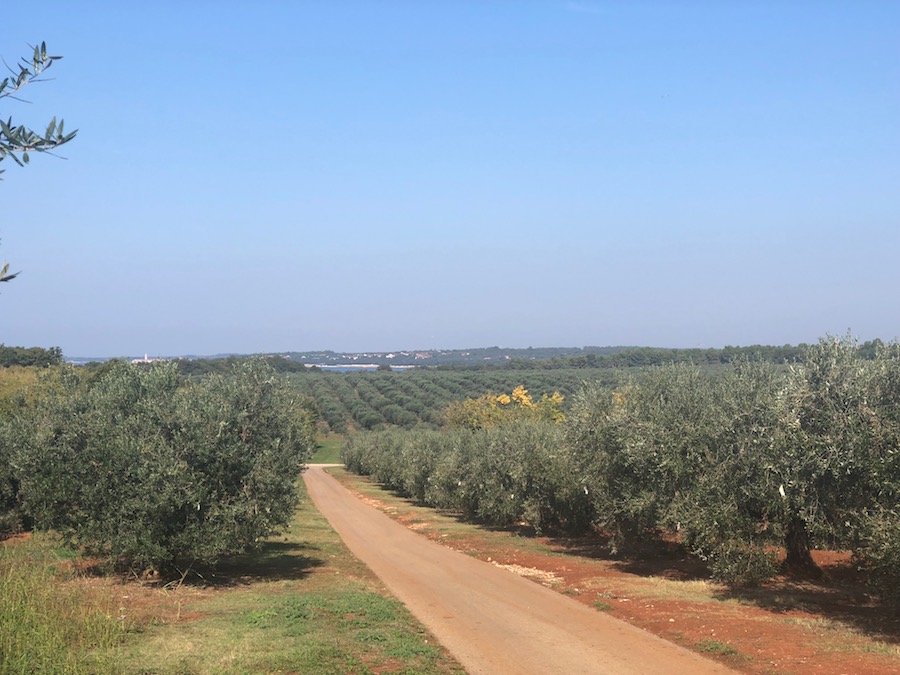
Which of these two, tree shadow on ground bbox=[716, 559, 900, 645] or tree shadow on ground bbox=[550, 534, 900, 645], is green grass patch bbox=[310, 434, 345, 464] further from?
tree shadow on ground bbox=[716, 559, 900, 645]

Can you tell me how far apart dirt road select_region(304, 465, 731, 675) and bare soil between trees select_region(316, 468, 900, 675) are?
0.06m

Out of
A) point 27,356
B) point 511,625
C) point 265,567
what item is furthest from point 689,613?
point 27,356

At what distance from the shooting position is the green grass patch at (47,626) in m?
8.72

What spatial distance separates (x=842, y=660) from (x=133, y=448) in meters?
16.8

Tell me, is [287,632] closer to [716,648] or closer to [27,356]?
[716,648]

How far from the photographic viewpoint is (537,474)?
34906mm

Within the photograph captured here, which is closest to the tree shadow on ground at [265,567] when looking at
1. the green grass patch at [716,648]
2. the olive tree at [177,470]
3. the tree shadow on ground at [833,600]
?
the olive tree at [177,470]

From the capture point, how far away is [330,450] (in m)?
115

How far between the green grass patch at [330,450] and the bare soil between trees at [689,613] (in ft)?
266

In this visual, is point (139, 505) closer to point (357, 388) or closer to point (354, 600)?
point (354, 600)

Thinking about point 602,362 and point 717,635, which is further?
point 602,362

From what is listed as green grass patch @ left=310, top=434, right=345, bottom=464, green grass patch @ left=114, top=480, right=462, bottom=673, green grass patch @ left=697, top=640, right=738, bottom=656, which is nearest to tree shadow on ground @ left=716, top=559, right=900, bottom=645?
green grass patch @ left=697, top=640, right=738, bottom=656

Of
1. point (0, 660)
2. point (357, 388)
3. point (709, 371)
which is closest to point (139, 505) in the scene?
point (0, 660)

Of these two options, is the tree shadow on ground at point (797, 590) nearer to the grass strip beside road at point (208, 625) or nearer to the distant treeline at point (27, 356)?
the grass strip beside road at point (208, 625)
